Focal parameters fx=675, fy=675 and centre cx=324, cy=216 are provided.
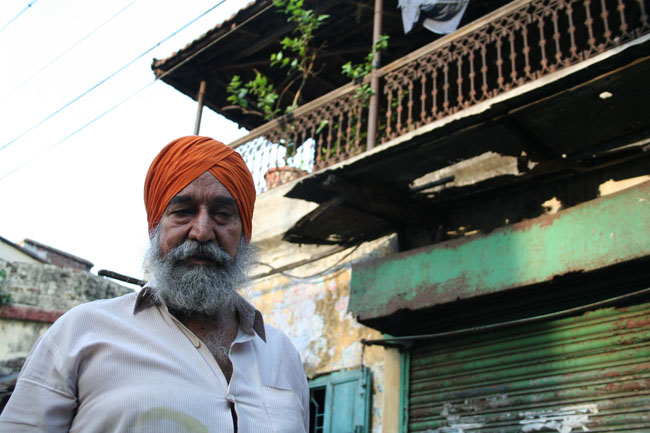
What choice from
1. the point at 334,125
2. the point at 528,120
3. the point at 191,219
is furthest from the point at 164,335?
the point at 334,125

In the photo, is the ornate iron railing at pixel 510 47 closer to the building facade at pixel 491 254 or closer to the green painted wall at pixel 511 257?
the building facade at pixel 491 254

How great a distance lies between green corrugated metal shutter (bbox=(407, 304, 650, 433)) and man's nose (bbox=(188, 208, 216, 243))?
11.2 ft

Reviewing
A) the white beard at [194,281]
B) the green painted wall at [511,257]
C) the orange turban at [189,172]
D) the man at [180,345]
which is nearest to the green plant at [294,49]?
the green painted wall at [511,257]

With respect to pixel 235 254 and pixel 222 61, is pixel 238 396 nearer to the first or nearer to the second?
pixel 235 254

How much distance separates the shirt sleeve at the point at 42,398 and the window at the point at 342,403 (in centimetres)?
443

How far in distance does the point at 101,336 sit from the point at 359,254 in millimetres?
5142

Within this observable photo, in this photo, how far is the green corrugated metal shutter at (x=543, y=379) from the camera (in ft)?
15.1

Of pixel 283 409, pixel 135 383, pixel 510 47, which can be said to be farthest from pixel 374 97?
pixel 135 383

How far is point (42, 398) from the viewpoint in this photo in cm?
181

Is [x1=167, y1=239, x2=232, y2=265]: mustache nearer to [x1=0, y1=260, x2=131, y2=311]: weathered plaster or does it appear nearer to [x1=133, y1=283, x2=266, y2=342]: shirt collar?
[x1=133, y1=283, x2=266, y2=342]: shirt collar

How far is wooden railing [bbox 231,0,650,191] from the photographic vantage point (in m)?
6.12

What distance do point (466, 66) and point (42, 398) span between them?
782cm

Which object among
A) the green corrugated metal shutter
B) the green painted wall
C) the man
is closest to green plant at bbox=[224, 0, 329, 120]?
the green painted wall

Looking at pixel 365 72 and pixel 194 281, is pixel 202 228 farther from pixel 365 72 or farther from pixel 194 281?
pixel 365 72
